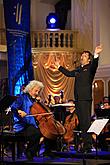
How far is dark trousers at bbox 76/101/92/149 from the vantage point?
7.77 metres

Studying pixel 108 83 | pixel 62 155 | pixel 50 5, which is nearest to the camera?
pixel 62 155

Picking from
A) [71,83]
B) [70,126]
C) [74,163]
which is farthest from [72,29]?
[74,163]

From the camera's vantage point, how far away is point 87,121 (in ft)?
25.8

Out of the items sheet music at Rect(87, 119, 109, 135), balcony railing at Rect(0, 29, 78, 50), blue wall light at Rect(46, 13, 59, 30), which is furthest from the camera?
blue wall light at Rect(46, 13, 59, 30)

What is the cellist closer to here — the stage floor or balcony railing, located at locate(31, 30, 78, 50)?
the stage floor

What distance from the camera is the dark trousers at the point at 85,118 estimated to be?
25.5 ft

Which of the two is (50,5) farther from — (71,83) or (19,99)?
(19,99)

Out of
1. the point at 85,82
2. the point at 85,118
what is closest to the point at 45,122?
the point at 85,118

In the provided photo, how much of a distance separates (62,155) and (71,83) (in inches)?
330

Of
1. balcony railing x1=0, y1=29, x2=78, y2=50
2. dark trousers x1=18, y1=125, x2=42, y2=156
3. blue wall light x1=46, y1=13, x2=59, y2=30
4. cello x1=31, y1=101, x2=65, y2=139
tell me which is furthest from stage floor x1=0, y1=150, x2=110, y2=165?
blue wall light x1=46, y1=13, x2=59, y2=30

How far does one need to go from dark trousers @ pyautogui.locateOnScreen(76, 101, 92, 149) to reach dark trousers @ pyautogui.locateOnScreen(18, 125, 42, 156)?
0.75 metres

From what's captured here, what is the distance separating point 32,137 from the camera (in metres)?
7.82

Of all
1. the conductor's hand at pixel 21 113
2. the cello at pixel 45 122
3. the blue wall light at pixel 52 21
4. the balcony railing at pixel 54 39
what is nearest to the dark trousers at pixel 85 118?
the cello at pixel 45 122

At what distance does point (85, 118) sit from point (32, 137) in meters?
0.96
